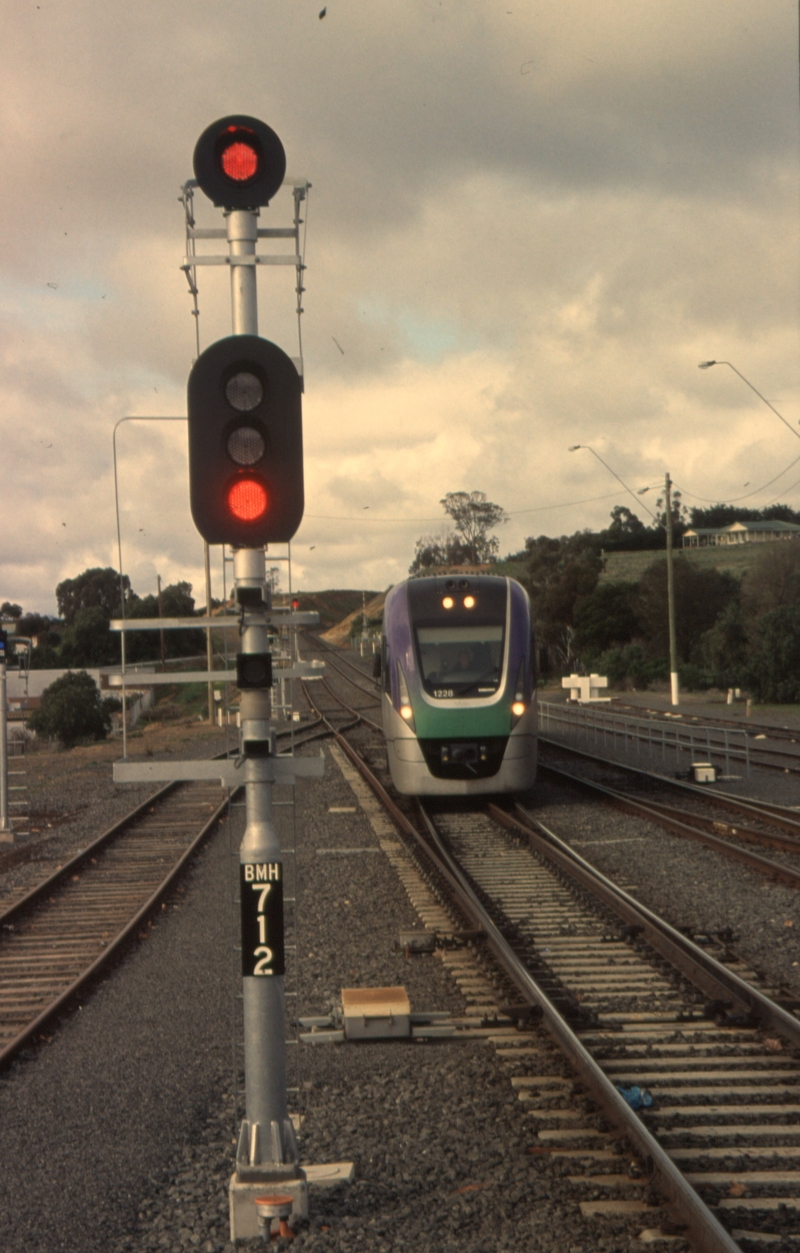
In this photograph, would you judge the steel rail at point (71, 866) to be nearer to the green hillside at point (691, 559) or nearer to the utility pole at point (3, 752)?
the utility pole at point (3, 752)

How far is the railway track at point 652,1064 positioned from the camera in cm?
484

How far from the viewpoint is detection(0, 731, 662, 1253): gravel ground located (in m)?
4.66

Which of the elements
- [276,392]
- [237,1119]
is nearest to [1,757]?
[237,1119]

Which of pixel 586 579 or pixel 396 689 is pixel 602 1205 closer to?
pixel 396 689

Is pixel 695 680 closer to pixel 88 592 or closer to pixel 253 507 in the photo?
pixel 253 507

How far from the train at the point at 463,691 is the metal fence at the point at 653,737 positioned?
4.90 m

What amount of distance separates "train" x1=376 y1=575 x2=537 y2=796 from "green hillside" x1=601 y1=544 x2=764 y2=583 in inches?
2994

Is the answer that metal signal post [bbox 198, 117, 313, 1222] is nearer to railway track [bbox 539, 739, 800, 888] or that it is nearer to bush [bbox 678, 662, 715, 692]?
railway track [bbox 539, 739, 800, 888]

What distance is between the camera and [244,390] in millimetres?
4621

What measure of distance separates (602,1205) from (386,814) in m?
13.1

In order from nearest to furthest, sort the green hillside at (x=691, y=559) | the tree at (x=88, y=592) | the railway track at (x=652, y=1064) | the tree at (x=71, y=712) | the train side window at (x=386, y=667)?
the railway track at (x=652, y=1064), the train side window at (x=386, y=667), the tree at (x=71, y=712), the green hillside at (x=691, y=559), the tree at (x=88, y=592)

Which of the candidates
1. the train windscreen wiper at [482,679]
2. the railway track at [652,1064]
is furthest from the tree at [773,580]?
the railway track at [652,1064]

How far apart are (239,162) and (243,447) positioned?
3.59ft

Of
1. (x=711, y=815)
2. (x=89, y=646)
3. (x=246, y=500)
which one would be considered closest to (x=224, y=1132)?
(x=246, y=500)
